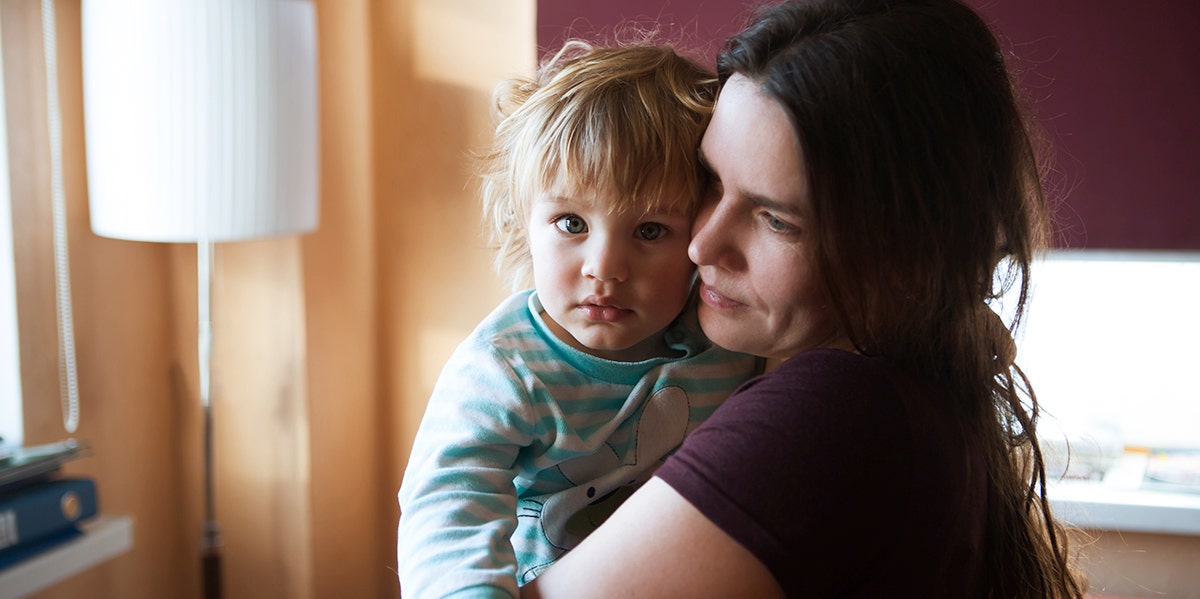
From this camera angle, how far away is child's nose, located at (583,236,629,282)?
110cm

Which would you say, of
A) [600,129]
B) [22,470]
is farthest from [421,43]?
[600,129]

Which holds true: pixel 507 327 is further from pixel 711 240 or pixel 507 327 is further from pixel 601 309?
pixel 711 240

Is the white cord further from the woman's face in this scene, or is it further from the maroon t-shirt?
the maroon t-shirt

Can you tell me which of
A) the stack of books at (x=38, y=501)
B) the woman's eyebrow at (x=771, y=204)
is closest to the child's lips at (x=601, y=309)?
the woman's eyebrow at (x=771, y=204)

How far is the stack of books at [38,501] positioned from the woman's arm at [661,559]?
153cm

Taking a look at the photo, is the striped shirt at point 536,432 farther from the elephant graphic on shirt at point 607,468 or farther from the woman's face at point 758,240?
the woman's face at point 758,240

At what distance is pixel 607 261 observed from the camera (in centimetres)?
110

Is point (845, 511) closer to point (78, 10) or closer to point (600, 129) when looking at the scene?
point (600, 129)

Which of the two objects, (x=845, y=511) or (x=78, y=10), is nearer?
(x=845, y=511)

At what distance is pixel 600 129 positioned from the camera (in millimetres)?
1104

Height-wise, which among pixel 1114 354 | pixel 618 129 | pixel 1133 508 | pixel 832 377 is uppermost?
pixel 618 129

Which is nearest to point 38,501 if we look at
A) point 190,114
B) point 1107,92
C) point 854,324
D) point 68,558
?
point 68,558

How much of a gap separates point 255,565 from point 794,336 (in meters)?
2.29

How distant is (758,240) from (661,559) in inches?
12.6
